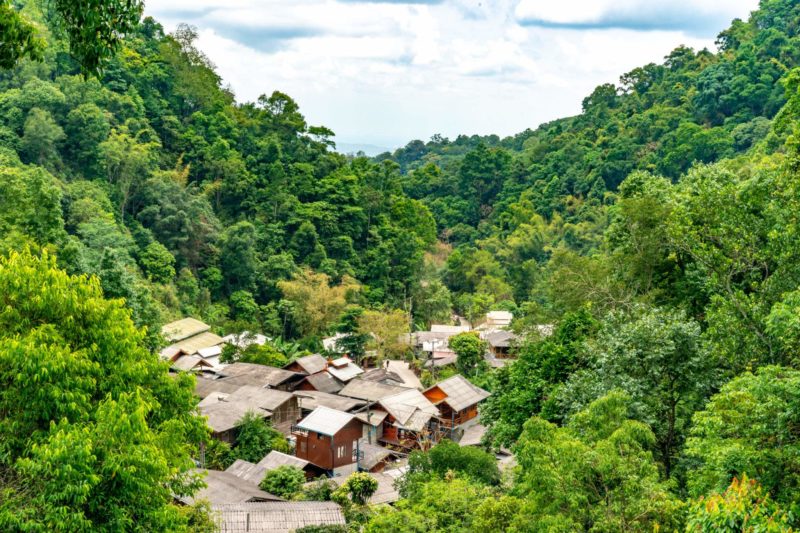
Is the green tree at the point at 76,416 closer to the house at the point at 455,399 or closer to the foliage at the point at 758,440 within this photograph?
the foliage at the point at 758,440

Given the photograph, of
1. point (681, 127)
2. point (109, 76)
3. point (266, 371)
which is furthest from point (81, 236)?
point (681, 127)

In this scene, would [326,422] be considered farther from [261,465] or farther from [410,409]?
[410,409]

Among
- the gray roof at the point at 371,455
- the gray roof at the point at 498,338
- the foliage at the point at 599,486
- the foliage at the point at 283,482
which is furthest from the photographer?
the gray roof at the point at 498,338

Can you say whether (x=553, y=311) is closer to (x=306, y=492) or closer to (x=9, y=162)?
(x=306, y=492)

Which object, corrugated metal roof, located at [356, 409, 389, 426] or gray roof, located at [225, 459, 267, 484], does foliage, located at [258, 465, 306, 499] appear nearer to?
gray roof, located at [225, 459, 267, 484]

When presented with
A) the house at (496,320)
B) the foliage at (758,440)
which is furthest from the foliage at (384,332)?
the foliage at (758,440)

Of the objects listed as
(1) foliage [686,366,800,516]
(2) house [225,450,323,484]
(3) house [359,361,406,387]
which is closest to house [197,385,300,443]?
(2) house [225,450,323,484]
